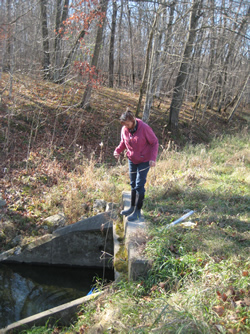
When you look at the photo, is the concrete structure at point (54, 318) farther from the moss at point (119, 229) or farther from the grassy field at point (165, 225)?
the moss at point (119, 229)

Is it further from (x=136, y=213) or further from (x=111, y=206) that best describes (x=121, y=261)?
(x=111, y=206)

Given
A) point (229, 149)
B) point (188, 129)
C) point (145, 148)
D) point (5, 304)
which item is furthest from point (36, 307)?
point (188, 129)

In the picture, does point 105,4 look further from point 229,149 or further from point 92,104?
point 229,149

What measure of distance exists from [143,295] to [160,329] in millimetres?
876

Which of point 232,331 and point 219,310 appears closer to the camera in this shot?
point 232,331

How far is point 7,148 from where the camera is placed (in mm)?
8570

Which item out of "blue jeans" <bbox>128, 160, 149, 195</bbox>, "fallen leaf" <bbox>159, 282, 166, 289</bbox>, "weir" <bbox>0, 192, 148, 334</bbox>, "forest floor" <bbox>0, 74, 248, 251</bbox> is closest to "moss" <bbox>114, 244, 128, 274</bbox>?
"weir" <bbox>0, 192, 148, 334</bbox>

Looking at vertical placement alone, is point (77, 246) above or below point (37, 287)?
above

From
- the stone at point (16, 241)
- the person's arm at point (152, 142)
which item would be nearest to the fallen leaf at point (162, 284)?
the person's arm at point (152, 142)

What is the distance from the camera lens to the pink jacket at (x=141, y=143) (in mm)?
4328

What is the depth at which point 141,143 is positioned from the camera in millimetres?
4367

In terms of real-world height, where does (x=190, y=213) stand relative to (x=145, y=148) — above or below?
below

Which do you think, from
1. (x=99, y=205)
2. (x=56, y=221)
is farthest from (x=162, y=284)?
(x=56, y=221)

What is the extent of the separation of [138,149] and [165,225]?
1331 millimetres
